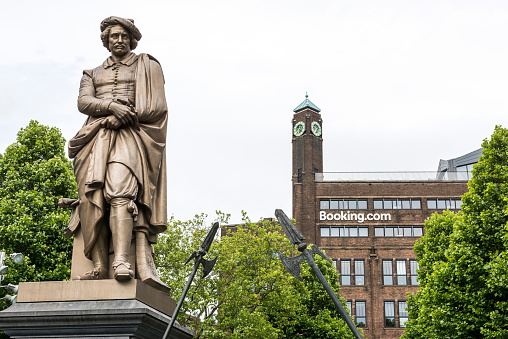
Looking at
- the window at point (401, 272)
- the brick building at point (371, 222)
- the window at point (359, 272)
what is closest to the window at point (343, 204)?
the brick building at point (371, 222)

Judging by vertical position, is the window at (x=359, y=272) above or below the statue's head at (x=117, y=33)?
above

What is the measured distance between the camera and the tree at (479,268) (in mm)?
20328

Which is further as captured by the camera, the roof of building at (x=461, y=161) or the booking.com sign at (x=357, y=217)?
the roof of building at (x=461, y=161)

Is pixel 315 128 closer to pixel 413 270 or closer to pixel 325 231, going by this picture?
pixel 325 231

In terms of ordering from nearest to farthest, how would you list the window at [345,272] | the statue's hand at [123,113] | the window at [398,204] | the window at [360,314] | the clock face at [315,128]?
the statue's hand at [123,113], the window at [360,314], the window at [345,272], the window at [398,204], the clock face at [315,128]

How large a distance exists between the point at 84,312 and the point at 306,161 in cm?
Answer: 5633

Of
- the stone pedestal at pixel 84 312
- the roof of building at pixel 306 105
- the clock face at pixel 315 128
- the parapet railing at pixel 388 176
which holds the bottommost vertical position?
the stone pedestal at pixel 84 312

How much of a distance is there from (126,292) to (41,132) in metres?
21.0

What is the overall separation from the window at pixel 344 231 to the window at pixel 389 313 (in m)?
6.61

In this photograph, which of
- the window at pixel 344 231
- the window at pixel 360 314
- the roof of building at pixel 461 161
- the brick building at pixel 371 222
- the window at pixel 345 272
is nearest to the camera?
the window at pixel 360 314

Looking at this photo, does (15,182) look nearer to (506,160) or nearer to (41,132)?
(41,132)

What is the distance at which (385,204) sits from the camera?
2330 inches

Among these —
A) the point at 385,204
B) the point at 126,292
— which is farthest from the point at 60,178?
the point at 385,204

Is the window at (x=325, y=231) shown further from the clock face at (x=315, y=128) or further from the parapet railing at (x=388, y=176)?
the clock face at (x=315, y=128)
